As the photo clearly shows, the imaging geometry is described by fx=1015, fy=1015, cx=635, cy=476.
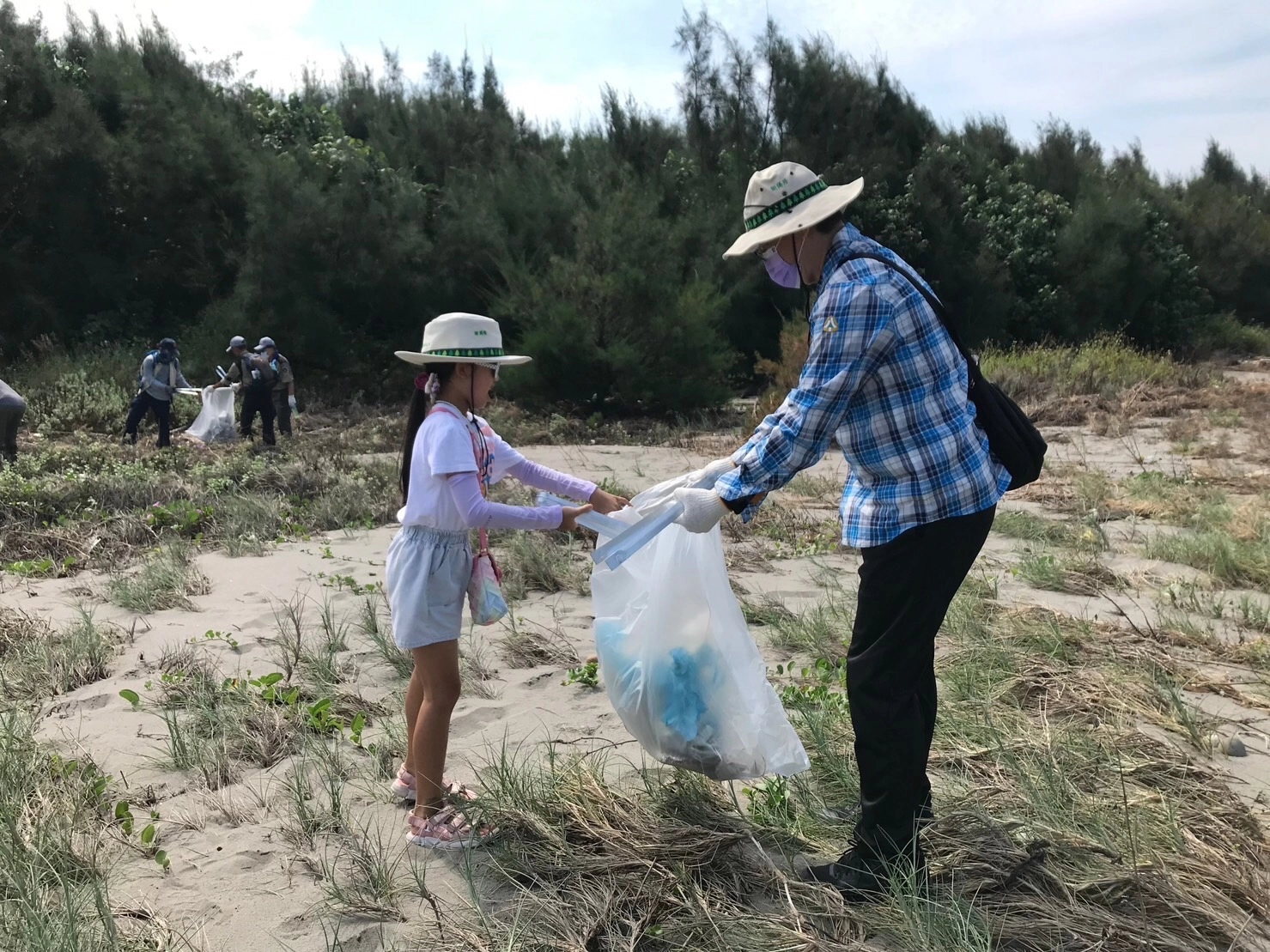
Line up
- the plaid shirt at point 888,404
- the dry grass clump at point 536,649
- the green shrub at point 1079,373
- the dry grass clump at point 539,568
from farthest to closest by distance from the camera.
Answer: the green shrub at point 1079,373, the dry grass clump at point 539,568, the dry grass clump at point 536,649, the plaid shirt at point 888,404

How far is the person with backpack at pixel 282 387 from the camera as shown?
40.9ft

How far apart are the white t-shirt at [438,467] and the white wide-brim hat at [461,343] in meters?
0.15

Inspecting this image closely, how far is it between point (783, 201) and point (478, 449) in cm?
111

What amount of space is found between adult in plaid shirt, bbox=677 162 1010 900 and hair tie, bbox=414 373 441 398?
79 centimetres

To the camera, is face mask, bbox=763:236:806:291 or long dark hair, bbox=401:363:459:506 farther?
long dark hair, bbox=401:363:459:506

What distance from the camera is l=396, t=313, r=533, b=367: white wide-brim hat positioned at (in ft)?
9.32

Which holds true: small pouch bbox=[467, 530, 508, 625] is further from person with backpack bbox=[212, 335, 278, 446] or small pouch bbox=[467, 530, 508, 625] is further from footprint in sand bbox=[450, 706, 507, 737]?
person with backpack bbox=[212, 335, 278, 446]

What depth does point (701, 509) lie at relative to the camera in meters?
2.54

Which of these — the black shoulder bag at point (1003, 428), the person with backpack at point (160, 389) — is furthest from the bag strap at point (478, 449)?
the person with backpack at point (160, 389)

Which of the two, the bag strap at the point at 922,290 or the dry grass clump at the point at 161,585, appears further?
the dry grass clump at the point at 161,585

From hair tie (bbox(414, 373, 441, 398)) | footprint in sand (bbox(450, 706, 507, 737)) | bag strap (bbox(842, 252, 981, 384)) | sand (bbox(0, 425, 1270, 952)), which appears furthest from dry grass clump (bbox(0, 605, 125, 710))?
bag strap (bbox(842, 252, 981, 384))

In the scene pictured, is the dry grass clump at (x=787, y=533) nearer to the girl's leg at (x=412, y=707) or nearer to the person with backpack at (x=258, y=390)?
the girl's leg at (x=412, y=707)

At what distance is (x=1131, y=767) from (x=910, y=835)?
2.97ft

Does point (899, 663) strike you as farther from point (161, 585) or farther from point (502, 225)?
point (502, 225)
